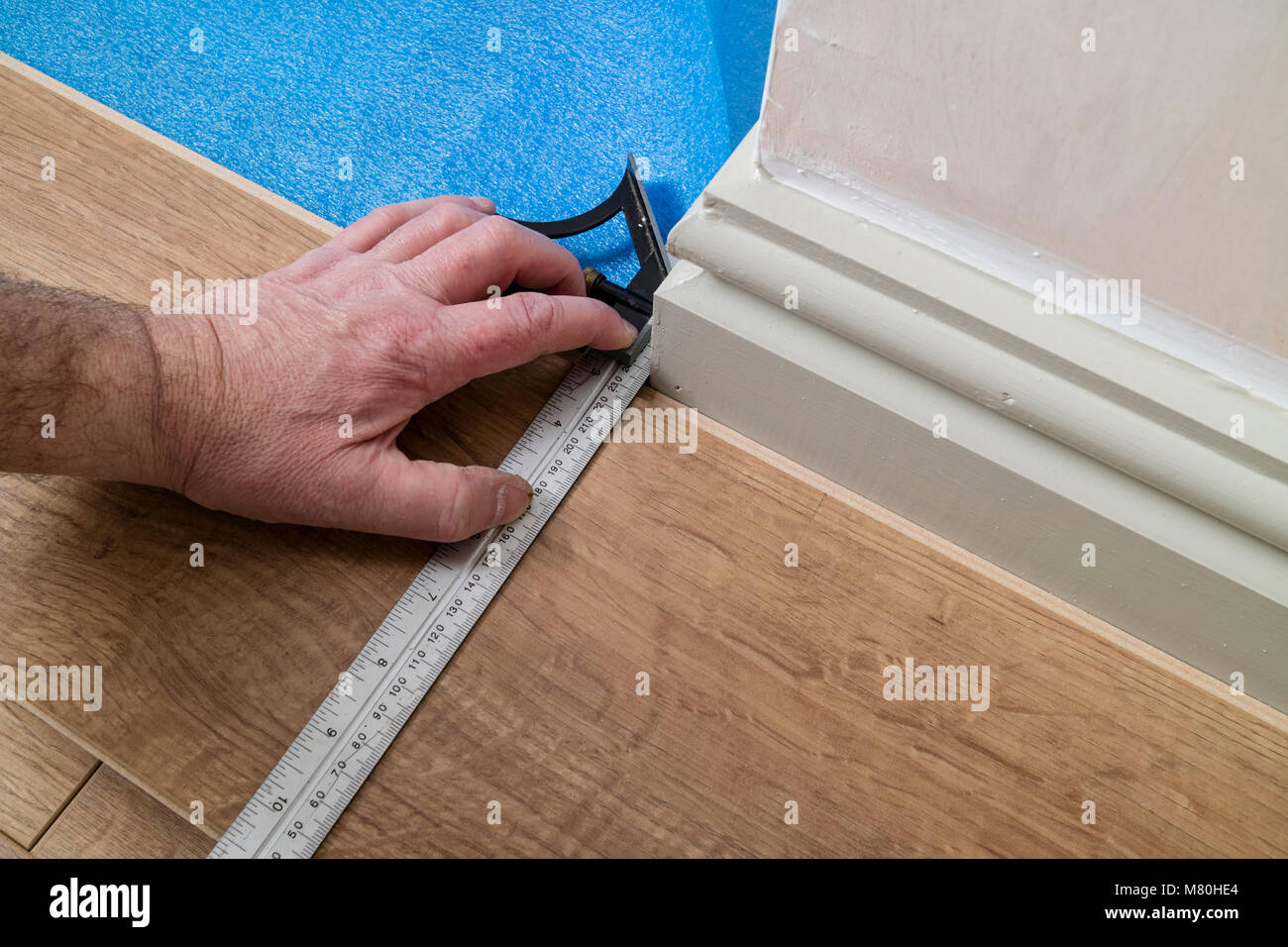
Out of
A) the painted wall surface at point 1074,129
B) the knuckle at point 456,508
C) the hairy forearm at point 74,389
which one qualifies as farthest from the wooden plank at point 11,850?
the painted wall surface at point 1074,129

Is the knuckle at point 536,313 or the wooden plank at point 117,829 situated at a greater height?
the knuckle at point 536,313

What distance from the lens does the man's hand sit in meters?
0.81

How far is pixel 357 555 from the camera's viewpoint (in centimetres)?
90

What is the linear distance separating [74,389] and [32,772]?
1.11 ft

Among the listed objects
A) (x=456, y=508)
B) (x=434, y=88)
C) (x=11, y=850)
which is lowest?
(x=11, y=850)

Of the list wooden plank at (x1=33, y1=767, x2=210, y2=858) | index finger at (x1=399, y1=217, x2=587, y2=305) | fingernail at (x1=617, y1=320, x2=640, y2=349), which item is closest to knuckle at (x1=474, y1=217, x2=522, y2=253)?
index finger at (x1=399, y1=217, x2=587, y2=305)

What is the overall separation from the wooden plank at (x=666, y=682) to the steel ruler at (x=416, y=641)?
0.02 meters

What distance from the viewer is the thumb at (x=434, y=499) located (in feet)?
2.76

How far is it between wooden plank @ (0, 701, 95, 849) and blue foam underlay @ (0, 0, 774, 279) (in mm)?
611

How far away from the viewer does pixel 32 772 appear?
85 cm

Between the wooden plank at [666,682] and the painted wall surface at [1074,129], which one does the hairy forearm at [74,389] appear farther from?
the painted wall surface at [1074,129]

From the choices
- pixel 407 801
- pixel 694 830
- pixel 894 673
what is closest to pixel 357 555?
pixel 407 801

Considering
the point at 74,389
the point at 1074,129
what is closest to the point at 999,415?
the point at 1074,129

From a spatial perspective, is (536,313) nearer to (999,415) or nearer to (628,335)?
(628,335)
